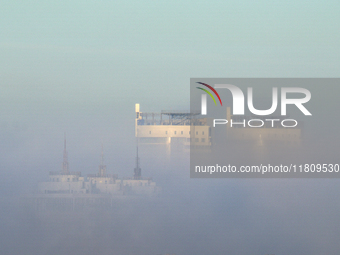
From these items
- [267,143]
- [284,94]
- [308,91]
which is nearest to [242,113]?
[284,94]

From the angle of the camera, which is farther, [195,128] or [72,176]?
[72,176]

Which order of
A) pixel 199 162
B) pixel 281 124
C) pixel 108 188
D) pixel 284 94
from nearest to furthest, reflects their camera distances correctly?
pixel 284 94, pixel 199 162, pixel 281 124, pixel 108 188

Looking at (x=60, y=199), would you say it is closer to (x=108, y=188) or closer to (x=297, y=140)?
(x=108, y=188)

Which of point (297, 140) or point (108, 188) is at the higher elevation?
point (297, 140)

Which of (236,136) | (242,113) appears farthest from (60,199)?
(242,113)

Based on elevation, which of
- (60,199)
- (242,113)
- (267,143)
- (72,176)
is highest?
(242,113)

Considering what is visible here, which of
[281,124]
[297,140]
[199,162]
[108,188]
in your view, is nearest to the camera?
[199,162]

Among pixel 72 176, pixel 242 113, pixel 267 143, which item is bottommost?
pixel 72 176

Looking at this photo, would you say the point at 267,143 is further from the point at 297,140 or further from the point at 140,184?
the point at 140,184

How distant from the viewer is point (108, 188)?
12625 mm

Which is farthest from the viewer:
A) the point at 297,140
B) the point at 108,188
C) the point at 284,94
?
the point at 108,188

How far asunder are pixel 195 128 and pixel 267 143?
239cm

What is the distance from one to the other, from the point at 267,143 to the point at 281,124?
2.71 feet

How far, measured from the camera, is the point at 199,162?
9.93 m
